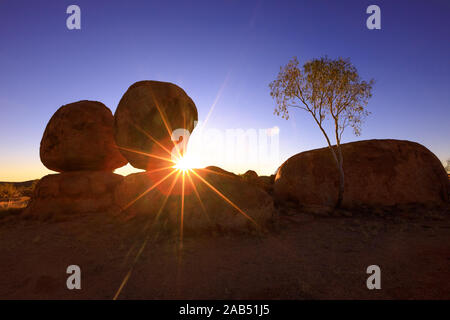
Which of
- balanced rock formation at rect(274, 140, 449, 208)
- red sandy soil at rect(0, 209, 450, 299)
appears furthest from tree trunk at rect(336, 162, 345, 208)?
red sandy soil at rect(0, 209, 450, 299)

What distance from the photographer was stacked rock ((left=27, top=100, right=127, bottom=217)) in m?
10.9

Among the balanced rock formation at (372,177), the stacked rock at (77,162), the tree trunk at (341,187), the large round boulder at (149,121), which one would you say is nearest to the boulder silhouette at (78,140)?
the stacked rock at (77,162)

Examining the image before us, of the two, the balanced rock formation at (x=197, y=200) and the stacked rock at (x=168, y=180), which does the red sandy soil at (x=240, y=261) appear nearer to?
the balanced rock formation at (x=197, y=200)

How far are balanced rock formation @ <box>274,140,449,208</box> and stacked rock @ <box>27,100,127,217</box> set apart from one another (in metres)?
9.29

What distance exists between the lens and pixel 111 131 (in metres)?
12.3

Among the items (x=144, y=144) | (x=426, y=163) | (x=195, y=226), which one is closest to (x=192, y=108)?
(x=144, y=144)

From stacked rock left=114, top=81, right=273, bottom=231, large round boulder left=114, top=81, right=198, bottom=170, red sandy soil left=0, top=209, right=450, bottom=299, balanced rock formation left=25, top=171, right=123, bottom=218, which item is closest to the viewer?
red sandy soil left=0, top=209, right=450, bottom=299

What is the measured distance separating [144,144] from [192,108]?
290 cm

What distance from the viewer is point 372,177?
1125cm

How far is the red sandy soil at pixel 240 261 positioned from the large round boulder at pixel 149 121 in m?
3.17

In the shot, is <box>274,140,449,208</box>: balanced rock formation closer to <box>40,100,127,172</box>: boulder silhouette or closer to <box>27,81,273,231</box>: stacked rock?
<box>27,81,273,231</box>: stacked rock

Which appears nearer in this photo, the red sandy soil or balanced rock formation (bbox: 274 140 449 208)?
the red sandy soil

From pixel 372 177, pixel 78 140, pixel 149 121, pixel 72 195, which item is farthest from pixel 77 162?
pixel 372 177
